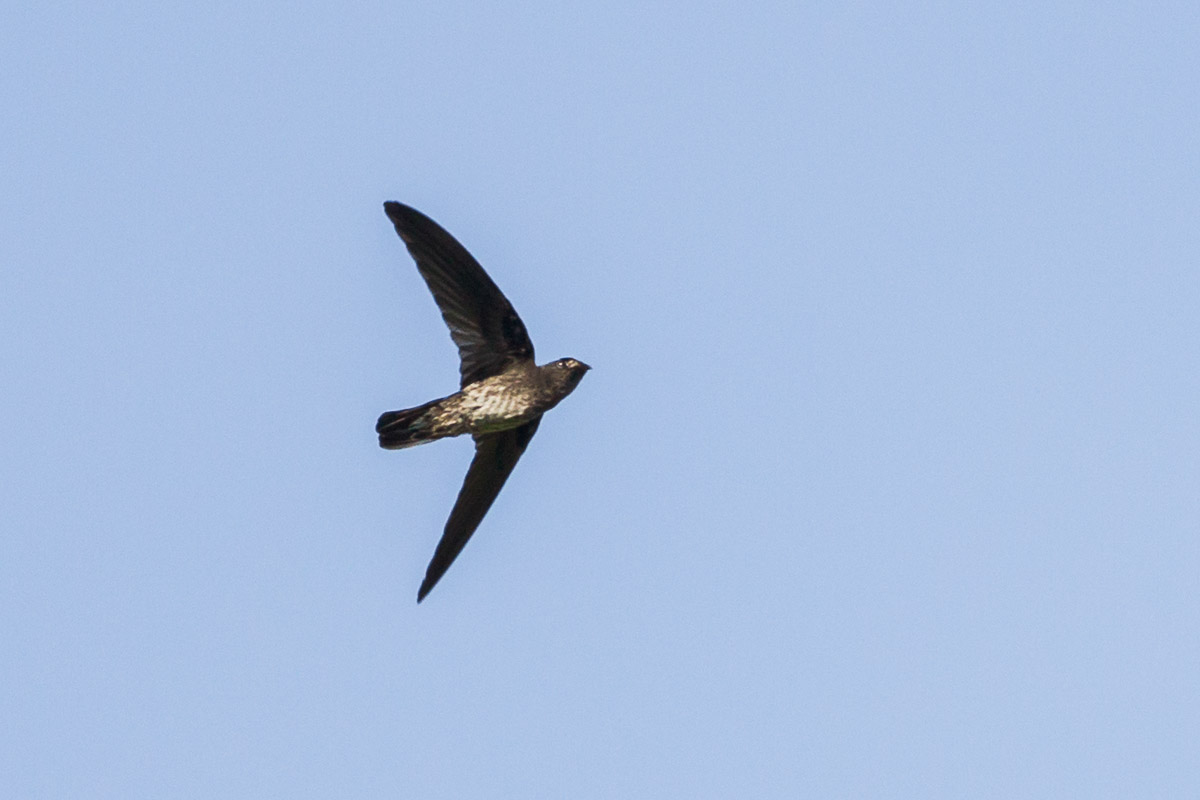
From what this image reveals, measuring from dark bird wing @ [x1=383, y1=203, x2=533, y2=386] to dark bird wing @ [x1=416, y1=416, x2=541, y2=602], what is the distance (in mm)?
1018

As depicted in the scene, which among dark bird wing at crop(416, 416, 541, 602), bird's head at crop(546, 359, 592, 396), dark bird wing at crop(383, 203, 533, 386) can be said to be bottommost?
dark bird wing at crop(416, 416, 541, 602)

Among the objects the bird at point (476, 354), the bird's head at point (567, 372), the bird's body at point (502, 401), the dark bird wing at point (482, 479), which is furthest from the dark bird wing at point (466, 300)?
the dark bird wing at point (482, 479)

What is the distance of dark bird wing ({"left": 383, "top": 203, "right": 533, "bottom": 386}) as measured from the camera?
58.6ft

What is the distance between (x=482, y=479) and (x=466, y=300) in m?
1.74

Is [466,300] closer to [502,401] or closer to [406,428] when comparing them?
[502,401]

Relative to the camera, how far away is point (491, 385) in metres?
18.2

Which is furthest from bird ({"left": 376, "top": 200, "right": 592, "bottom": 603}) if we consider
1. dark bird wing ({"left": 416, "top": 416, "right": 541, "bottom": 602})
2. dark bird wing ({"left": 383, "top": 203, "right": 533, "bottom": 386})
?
dark bird wing ({"left": 416, "top": 416, "right": 541, "bottom": 602})

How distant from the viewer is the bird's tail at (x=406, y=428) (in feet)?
57.5

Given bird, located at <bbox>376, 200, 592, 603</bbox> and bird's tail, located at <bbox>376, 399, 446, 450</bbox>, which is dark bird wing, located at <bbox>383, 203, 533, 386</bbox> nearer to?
bird, located at <bbox>376, 200, 592, 603</bbox>

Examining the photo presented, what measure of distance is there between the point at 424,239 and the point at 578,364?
5.06ft

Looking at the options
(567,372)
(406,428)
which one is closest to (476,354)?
(567,372)

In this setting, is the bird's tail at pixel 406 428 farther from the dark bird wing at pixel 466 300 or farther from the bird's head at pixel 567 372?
the bird's head at pixel 567 372

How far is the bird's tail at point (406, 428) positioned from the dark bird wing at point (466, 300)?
0.71 metres

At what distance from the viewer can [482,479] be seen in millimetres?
19188
